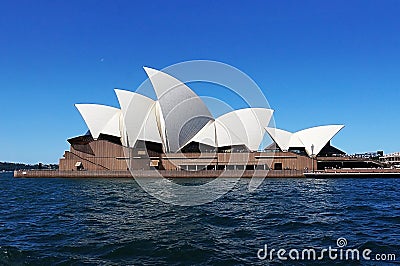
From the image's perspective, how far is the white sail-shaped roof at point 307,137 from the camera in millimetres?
56469

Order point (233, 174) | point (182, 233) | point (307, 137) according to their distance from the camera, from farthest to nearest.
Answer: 1. point (307, 137)
2. point (233, 174)
3. point (182, 233)

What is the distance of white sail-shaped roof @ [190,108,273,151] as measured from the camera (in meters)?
55.6

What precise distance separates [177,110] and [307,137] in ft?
68.5

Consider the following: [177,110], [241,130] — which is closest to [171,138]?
[177,110]

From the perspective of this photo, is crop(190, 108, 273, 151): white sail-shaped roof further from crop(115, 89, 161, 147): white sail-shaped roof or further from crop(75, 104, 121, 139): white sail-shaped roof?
crop(75, 104, 121, 139): white sail-shaped roof

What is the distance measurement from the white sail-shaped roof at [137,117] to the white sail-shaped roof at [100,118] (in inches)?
A: 86.3

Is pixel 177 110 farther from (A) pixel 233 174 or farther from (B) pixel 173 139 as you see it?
(A) pixel 233 174

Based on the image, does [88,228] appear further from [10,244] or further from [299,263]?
[299,263]

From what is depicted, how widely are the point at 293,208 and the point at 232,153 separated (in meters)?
38.5

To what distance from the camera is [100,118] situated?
54.4 metres

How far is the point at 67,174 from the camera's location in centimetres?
5012

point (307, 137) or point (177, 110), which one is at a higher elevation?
point (177, 110)

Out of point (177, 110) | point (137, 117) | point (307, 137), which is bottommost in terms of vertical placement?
point (307, 137)

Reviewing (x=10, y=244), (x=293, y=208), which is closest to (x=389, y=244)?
(x=293, y=208)
